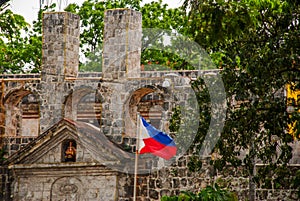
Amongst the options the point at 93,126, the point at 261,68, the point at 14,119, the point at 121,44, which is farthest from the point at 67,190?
the point at 261,68

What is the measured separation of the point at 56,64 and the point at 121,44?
2098 mm

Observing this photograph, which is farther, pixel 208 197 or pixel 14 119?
pixel 14 119

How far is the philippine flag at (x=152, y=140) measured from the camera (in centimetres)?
3181

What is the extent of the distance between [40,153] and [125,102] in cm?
275

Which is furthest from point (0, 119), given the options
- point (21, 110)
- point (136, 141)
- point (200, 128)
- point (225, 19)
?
point (225, 19)

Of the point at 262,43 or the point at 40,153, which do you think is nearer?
the point at 262,43

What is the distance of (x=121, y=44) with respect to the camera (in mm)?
33594

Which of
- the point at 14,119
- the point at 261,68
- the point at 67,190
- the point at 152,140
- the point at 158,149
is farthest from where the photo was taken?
the point at 14,119

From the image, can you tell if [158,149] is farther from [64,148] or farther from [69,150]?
[64,148]

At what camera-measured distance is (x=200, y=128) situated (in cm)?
2467

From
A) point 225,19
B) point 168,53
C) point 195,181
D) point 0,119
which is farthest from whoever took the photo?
point 168,53

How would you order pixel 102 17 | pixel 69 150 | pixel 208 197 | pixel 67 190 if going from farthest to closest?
pixel 102 17
pixel 67 190
pixel 69 150
pixel 208 197

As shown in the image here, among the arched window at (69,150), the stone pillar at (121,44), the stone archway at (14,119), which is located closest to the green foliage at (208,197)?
the arched window at (69,150)

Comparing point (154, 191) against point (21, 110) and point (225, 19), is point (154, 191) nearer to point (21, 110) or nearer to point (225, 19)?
point (21, 110)
